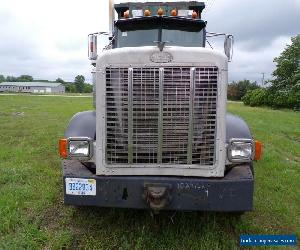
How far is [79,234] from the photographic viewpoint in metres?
4.30

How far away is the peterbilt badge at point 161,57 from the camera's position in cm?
365

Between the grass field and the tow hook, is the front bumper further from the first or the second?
the grass field

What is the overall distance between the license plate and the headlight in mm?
1450

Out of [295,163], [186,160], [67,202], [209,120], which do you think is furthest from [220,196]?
[295,163]

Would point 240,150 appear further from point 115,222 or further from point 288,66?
point 288,66

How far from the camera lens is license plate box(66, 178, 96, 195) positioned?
376cm

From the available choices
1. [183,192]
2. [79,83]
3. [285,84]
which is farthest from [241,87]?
[183,192]

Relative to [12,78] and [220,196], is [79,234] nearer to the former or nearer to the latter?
[220,196]

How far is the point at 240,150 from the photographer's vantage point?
3949mm

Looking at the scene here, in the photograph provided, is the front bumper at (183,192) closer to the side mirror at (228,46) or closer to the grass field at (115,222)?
the grass field at (115,222)

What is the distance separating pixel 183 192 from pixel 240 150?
79cm

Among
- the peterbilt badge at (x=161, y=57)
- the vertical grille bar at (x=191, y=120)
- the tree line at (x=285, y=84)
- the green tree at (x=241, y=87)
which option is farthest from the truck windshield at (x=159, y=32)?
the green tree at (x=241, y=87)

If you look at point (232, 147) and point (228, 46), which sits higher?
point (228, 46)

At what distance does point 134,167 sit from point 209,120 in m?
0.89
